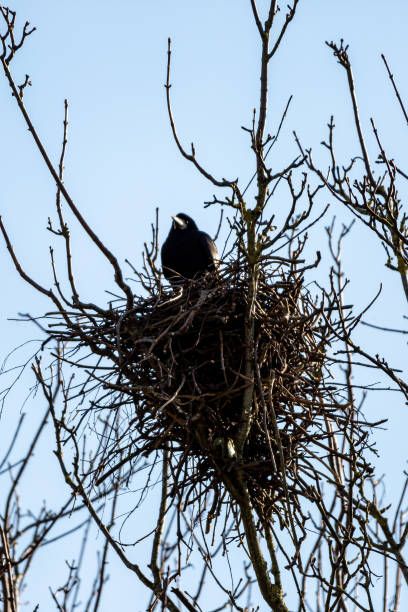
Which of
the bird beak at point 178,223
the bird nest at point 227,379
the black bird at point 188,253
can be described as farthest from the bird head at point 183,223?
the bird nest at point 227,379

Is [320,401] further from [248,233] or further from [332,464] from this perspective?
[248,233]

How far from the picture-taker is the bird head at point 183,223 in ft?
21.0

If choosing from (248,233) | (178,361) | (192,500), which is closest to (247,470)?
(192,500)

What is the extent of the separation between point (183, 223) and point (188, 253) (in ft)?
1.67

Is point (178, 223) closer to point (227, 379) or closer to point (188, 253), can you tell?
point (188, 253)

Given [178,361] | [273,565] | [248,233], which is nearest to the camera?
[273,565]

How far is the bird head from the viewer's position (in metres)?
6.40

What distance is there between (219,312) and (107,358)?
0.59 meters

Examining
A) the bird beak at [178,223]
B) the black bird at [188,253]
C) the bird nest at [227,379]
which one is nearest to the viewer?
the bird nest at [227,379]

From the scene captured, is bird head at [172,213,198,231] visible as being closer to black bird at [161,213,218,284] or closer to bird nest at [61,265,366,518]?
black bird at [161,213,218,284]

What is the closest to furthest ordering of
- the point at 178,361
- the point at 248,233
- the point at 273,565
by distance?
the point at 273,565, the point at 248,233, the point at 178,361

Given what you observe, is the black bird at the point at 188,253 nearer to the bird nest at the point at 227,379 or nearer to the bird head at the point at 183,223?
the bird head at the point at 183,223

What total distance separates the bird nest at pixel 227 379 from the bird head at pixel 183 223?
185 centimetres

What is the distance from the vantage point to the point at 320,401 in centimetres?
442
